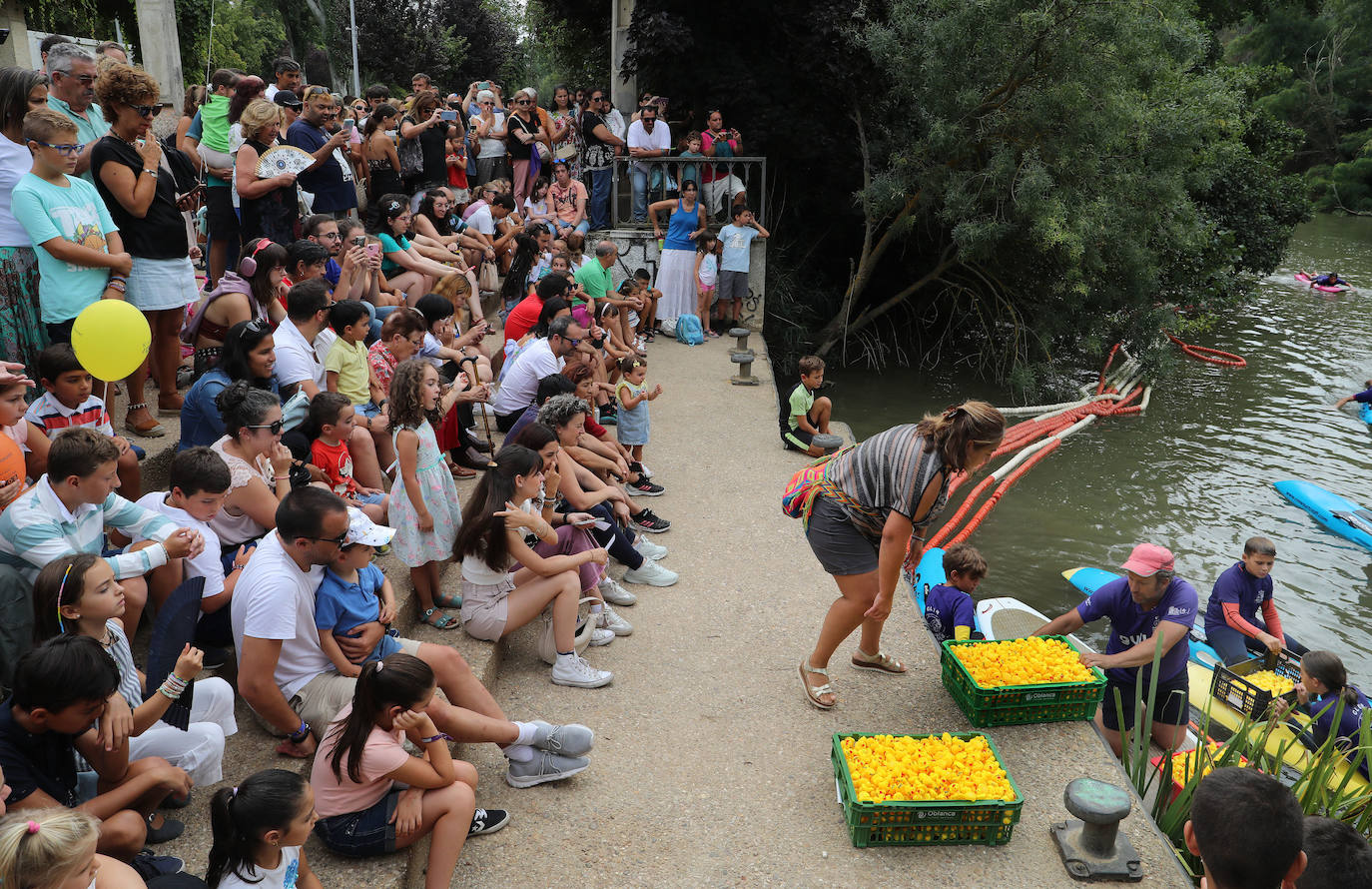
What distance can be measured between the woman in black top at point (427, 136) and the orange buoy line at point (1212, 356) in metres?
13.9

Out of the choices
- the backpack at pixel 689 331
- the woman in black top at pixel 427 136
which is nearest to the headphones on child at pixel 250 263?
the woman in black top at pixel 427 136

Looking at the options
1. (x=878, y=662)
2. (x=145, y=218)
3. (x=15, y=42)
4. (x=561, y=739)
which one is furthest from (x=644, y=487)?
(x=15, y=42)

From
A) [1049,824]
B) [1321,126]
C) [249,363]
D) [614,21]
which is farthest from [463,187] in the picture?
[1321,126]

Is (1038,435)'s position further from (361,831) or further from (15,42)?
(15,42)

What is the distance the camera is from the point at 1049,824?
4.20 metres

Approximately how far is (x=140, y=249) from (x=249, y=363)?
3.93ft

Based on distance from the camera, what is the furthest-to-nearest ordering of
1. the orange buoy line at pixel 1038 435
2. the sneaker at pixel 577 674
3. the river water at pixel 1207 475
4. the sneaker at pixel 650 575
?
the orange buoy line at pixel 1038 435 < the river water at pixel 1207 475 < the sneaker at pixel 650 575 < the sneaker at pixel 577 674

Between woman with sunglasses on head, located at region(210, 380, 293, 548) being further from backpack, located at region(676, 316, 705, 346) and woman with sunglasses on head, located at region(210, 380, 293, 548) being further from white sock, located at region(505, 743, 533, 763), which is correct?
backpack, located at region(676, 316, 705, 346)

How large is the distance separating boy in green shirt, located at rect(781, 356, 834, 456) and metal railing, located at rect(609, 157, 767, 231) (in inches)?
205

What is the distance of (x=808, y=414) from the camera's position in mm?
9250

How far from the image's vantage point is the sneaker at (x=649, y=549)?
6695 millimetres

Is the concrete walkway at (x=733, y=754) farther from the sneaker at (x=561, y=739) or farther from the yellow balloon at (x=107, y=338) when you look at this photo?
the yellow balloon at (x=107, y=338)

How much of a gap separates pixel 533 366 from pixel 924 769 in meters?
4.35

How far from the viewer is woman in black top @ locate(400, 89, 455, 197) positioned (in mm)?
10141
